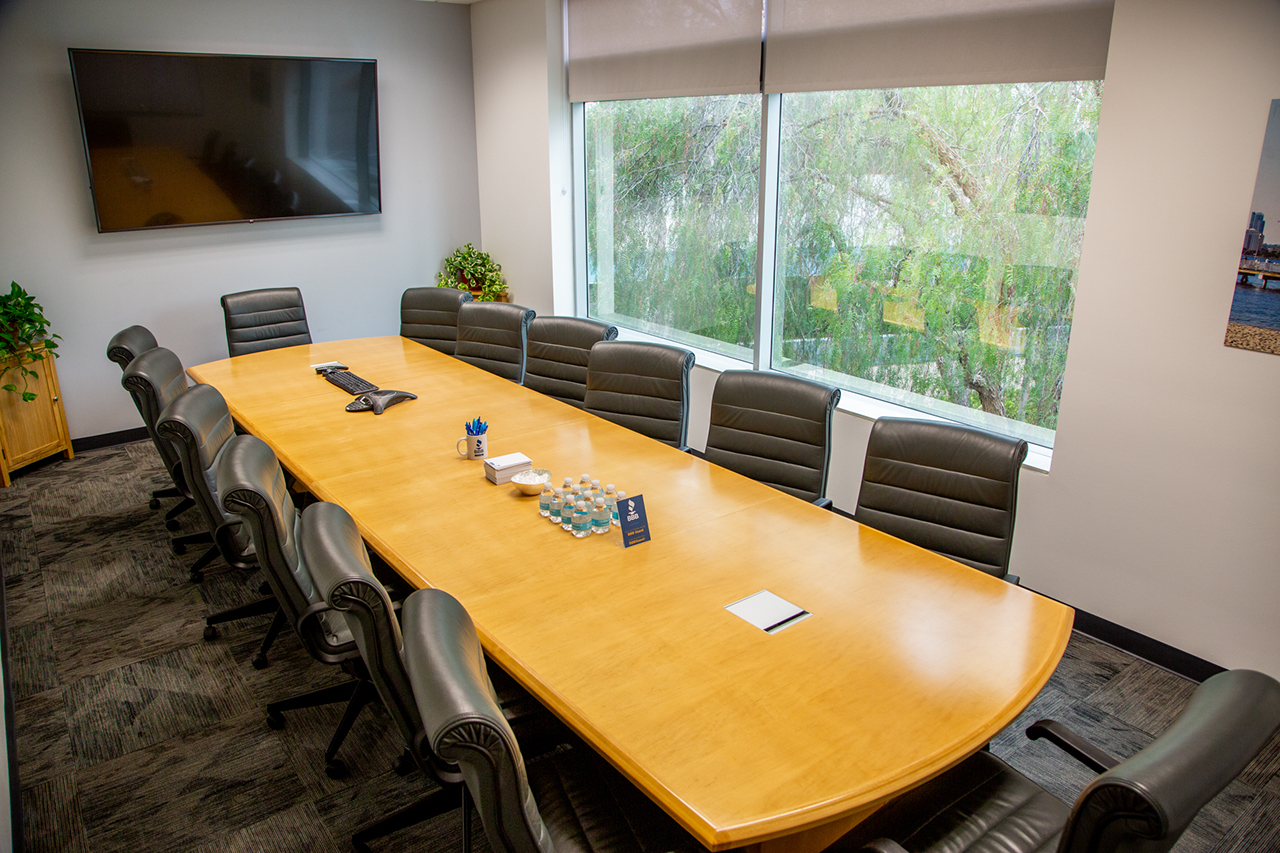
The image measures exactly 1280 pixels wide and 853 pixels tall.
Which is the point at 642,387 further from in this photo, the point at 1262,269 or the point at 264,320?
the point at 264,320

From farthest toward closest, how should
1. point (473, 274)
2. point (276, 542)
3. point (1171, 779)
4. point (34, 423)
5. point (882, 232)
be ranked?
point (473, 274) → point (34, 423) → point (882, 232) → point (276, 542) → point (1171, 779)

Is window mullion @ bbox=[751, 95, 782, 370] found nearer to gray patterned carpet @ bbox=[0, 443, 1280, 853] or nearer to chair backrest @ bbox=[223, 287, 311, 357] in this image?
gray patterned carpet @ bbox=[0, 443, 1280, 853]

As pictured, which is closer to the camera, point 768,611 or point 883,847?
point 883,847

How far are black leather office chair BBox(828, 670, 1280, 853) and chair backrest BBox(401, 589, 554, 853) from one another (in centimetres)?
74

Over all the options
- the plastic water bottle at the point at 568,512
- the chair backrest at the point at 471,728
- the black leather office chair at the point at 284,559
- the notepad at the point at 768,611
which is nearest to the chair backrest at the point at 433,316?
the black leather office chair at the point at 284,559

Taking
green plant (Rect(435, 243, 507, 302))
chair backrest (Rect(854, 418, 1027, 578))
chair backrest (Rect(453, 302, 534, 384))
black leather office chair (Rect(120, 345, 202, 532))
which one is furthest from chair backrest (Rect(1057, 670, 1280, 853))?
green plant (Rect(435, 243, 507, 302))

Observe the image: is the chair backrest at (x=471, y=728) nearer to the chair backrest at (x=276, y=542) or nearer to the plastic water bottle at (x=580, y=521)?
the chair backrest at (x=276, y=542)

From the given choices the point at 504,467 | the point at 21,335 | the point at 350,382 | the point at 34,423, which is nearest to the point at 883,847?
the point at 504,467

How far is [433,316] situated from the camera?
5727 millimetres

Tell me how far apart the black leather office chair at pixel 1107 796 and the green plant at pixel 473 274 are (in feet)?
18.6

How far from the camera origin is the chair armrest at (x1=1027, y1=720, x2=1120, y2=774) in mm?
2023

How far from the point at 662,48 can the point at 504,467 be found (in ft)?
11.6

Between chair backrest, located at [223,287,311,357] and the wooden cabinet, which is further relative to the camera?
chair backrest, located at [223,287,311,357]

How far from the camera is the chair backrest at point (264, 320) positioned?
5.52 meters
